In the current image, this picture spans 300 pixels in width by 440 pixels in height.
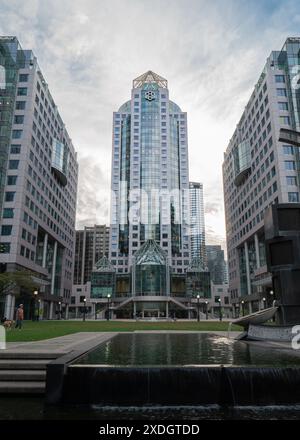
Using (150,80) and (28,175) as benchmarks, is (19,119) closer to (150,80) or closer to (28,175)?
(28,175)

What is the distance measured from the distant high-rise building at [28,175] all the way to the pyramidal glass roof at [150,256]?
26.9 metres

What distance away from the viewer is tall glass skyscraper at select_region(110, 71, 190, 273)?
140 m

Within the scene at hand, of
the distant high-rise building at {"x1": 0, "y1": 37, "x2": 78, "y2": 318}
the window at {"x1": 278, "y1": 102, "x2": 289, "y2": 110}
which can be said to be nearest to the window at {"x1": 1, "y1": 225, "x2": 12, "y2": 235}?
the distant high-rise building at {"x1": 0, "y1": 37, "x2": 78, "y2": 318}

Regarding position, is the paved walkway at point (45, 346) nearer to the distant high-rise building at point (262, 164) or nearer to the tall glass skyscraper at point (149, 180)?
the distant high-rise building at point (262, 164)

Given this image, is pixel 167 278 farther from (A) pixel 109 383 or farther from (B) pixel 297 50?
(A) pixel 109 383

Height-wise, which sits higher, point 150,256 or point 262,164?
point 262,164

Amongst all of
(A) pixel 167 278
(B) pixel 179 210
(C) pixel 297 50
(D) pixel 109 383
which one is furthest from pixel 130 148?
(D) pixel 109 383

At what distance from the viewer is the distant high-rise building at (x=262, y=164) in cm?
6625

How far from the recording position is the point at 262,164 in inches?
3019

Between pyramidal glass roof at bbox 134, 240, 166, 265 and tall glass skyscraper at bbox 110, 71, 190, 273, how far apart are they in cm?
2479

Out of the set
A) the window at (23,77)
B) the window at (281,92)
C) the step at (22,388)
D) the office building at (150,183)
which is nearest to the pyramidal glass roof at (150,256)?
the office building at (150,183)

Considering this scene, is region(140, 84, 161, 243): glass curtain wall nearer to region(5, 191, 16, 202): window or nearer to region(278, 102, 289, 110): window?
region(278, 102, 289, 110): window

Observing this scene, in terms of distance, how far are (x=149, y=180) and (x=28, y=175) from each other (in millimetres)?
81662

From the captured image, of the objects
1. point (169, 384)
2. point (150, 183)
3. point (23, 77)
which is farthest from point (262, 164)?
point (169, 384)
